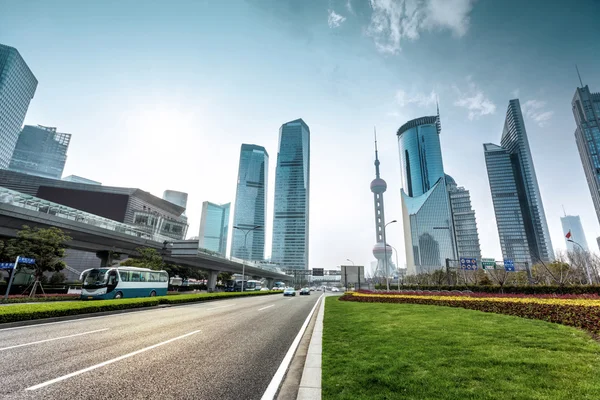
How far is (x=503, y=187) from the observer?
643ft

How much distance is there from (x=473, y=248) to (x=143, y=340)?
8161 inches

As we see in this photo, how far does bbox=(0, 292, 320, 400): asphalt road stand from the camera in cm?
430

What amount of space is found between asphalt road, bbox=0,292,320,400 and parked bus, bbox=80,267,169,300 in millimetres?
14044

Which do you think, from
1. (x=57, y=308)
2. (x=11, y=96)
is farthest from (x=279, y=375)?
(x=11, y=96)

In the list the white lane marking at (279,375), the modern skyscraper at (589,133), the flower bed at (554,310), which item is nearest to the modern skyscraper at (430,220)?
the modern skyscraper at (589,133)

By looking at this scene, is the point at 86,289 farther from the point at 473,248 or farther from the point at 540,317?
the point at 473,248

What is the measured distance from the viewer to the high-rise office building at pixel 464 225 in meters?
176

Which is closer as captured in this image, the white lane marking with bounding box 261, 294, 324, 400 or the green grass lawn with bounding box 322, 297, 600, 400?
the green grass lawn with bounding box 322, 297, 600, 400

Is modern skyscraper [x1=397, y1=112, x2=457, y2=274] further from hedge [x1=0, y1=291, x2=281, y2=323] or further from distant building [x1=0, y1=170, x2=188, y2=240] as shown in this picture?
hedge [x1=0, y1=291, x2=281, y2=323]

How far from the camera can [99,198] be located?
88062 mm

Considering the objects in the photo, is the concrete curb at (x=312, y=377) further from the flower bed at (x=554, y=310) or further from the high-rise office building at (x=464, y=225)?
the high-rise office building at (x=464, y=225)

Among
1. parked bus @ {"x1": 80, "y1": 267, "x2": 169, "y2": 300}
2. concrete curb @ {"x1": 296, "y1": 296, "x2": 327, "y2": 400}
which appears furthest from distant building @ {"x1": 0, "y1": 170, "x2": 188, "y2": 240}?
concrete curb @ {"x1": 296, "y1": 296, "x2": 327, "y2": 400}

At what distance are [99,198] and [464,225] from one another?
200 m

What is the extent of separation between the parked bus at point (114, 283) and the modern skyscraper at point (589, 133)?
219 metres
